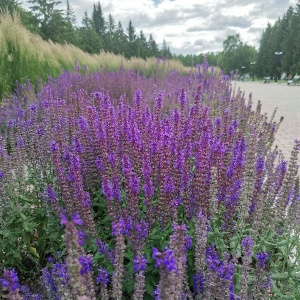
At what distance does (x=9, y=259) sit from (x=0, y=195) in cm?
68

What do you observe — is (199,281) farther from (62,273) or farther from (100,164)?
(100,164)

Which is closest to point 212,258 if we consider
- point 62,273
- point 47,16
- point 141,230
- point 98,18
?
point 141,230

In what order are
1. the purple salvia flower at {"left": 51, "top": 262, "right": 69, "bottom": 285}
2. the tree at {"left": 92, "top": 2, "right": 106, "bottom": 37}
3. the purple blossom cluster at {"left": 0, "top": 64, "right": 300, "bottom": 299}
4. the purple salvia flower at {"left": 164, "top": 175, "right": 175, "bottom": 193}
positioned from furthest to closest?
1. the tree at {"left": 92, "top": 2, "right": 106, "bottom": 37}
2. the purple salvia flower at {"left": 164, "top": 175, "right": 175, "bottom": 193}
3. the purple blossom cluster at {"left": 0, "top": 64, "right": 300, "bottom": 299}
4. the purple salvia flower at {"left": 51, "top": 262, "right": 69, "bottom": 285}

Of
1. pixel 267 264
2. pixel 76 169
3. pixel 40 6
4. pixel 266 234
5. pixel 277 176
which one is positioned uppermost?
pixel 40 6

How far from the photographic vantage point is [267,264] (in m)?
3.20

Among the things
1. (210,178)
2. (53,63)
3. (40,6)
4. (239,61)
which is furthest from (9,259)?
(239,61)

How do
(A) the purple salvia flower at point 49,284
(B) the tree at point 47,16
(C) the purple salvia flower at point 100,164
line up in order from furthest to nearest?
(B) the tree at point 47,16
(C) the purple salvia flower at point 100,164
(A) the purple salvia flower at point 49,284

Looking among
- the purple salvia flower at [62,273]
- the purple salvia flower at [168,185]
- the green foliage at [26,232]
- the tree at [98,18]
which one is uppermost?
the tree at [98,18]

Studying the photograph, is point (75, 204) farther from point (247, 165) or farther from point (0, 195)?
point (247, 165)

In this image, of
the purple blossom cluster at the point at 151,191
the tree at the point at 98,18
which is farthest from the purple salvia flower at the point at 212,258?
the tree at the point at 98,18

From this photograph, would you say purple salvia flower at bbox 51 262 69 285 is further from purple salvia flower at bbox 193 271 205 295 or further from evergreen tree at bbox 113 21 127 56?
evergreen tree at bbox 113 21 127 56

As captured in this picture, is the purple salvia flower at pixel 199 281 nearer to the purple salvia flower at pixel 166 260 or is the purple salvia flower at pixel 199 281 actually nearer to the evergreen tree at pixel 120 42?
the purple salvia flower at pixel 166 260

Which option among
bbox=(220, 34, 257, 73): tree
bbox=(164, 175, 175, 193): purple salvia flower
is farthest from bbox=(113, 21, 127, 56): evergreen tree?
bbox=(164, 175, 175, 193): purple salvia flower

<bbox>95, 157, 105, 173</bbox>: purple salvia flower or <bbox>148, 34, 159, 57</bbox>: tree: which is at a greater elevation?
<bbox>148, 34, 159, 57</bbox>: tree
